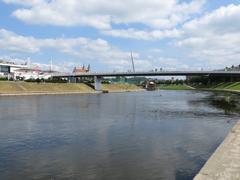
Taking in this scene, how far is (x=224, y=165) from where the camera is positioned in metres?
14.6

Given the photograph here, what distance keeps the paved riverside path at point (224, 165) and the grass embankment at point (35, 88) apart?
9930 centimetres

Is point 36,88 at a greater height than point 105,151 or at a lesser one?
lesser

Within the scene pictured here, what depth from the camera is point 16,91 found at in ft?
379

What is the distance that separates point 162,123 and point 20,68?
172 metres

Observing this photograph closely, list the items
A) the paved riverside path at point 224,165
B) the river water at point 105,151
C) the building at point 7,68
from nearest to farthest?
the paved riverside path at point 224,165 → the river water at point 105,151 → the building at point 7,68

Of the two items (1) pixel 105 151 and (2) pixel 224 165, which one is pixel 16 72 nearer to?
(1) pixel 105 151

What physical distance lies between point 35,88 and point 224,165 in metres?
118

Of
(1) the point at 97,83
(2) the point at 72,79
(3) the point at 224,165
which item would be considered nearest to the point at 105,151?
(3) the point at 224,165

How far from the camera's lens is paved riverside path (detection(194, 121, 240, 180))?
13.0 meters

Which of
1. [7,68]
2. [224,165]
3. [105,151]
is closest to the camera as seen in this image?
[224,165]

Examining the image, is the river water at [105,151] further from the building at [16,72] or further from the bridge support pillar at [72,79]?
the building at [16,72]

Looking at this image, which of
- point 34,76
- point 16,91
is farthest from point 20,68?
point 16,91

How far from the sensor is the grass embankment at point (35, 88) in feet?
378

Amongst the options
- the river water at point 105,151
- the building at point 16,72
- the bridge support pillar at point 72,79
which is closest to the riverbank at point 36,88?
the bridge support pillar at point 72,79
